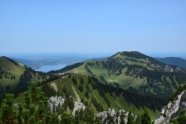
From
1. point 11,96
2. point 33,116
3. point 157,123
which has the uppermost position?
point 11,96

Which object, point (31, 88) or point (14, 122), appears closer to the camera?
point (14, 122)

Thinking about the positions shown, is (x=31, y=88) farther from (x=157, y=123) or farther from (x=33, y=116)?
(x=157, y=123)

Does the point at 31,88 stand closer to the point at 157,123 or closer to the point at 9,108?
the point at 9,108

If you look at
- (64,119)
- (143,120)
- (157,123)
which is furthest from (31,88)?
(157,123)

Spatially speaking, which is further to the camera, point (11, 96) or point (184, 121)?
point (184, 121)

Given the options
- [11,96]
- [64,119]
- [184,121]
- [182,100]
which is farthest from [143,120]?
[182,100]

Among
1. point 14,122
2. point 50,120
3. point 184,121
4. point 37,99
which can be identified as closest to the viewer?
point 14,122

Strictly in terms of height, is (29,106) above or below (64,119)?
above

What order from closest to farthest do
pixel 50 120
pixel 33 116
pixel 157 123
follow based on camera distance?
pixel 33 116 < pixel 50 120 < pixel 157 123

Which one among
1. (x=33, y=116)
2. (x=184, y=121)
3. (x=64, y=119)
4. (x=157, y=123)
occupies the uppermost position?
(x=33, y=116)
